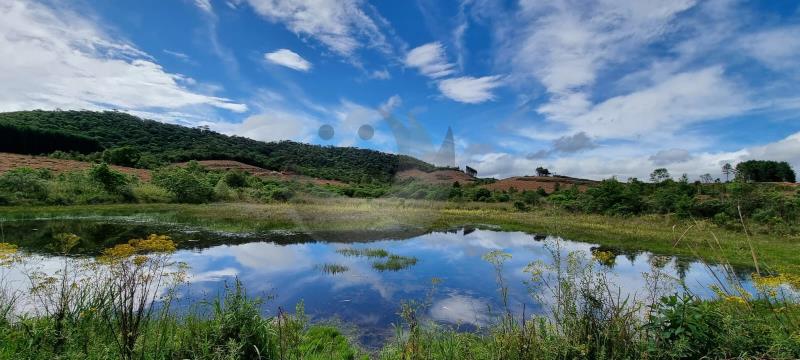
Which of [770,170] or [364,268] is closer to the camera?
[364,268]

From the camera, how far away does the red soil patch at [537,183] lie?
239ft

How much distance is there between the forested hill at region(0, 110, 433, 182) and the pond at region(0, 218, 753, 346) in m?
15.5

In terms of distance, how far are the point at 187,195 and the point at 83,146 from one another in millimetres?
50361

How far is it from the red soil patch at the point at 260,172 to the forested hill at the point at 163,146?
1008 millimetres

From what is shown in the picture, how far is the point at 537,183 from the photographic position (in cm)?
7875

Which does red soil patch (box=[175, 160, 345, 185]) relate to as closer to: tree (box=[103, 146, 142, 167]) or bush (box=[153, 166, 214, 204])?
tree (box=[103, 146, 142, 167])

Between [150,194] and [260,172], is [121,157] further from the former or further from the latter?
[150,194]

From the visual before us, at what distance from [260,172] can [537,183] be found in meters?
54.2

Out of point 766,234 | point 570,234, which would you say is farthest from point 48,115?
point 766,234

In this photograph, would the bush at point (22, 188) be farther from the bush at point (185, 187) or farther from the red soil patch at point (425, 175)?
the red soil patch at point (425, 175)

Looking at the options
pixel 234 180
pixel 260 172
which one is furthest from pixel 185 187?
pixel 260 172

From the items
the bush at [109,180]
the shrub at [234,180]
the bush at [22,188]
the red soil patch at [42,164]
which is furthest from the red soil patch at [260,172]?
the bush at [22,188]

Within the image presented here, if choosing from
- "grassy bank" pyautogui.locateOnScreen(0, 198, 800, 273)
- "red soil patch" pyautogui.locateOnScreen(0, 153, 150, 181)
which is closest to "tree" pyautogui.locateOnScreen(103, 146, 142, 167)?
"red soil patch" pyautogui.locateOnScreen(0, 153, 150, 181)

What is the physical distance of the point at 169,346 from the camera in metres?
4.69
